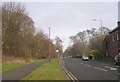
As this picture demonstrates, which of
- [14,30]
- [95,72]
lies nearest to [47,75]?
[95,72]


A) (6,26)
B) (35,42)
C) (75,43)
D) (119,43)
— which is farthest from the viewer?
(75,43)

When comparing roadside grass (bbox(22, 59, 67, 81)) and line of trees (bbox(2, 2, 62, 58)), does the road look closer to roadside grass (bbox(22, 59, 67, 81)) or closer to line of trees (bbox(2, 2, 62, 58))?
roadside grass (bbox(22, 59, 67, 81))

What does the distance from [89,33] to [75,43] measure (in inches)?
728

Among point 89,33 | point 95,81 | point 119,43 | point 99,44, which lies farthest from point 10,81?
point 89,33

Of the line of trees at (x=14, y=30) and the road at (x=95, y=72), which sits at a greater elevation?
the line of trees at (x=14, y=30)

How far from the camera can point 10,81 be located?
63.3 ft

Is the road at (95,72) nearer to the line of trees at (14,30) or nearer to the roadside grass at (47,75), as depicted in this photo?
the roadside grass at (47,75)

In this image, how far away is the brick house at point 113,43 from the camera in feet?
240

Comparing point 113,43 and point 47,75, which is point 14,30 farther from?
point 47,75

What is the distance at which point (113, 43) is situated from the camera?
77.9m

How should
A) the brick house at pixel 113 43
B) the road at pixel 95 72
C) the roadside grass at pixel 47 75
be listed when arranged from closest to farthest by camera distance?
the roadside grass at pixel 47 75 → the road at pixel 95 72 → the brick house at pixel 113 43

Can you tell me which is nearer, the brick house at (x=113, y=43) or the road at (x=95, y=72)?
the road at (x=95, y=72)

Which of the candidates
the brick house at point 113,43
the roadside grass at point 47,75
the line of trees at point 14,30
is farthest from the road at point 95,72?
the brick house at point 113,43

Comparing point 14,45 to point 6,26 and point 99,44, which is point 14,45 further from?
point 99,44
